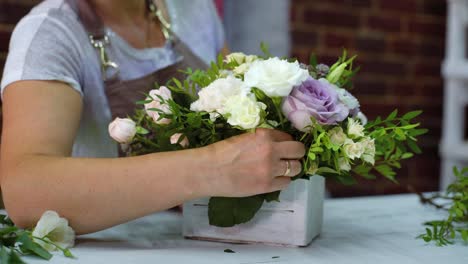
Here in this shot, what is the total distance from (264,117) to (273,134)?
0.10ft

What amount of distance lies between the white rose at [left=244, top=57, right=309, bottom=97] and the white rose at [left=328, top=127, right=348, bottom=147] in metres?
0.09

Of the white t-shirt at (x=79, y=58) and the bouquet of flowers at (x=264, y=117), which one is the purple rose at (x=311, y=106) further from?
the white t-shirt at (x=79, y=58)

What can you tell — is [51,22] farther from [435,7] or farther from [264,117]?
[435,7]

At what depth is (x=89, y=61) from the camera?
1.39 metres

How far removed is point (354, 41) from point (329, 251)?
1869mm

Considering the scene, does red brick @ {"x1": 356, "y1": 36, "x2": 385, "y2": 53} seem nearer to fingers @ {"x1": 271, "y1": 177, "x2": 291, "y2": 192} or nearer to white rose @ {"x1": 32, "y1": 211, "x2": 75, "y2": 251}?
fingers @ {"x1": 271, "y1": 177, "x2": 291, "y2": 192}

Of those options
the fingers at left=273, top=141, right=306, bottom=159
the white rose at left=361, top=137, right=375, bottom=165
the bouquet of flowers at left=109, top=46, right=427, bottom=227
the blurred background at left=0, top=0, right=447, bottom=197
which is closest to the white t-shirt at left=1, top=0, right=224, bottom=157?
the bouquet of flowers at left=109, top=46, right=427, bottom=227

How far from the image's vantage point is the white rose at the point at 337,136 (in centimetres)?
100

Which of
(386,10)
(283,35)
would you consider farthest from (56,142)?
(386,10)

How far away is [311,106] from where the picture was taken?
98cm

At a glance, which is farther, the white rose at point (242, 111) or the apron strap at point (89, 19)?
the apron strap at point (89, 19)

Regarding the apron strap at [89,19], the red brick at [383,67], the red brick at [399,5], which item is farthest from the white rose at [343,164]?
the red brick at [399,5]

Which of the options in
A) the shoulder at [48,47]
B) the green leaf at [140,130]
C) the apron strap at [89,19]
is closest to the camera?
the green leaf at [140,130]

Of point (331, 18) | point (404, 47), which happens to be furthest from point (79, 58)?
point (404, 47)
